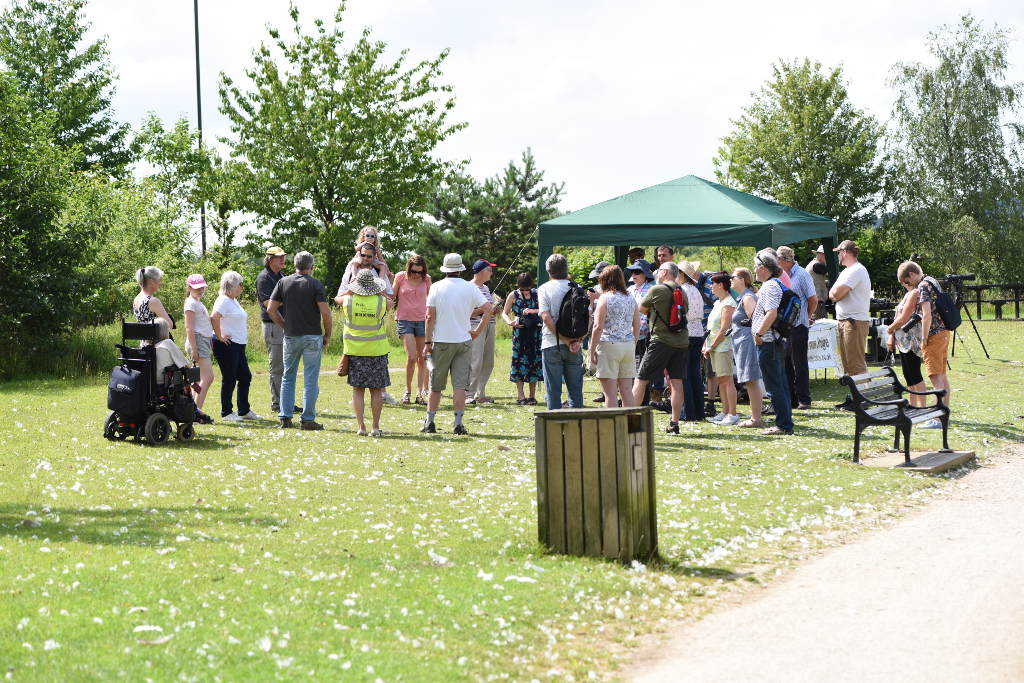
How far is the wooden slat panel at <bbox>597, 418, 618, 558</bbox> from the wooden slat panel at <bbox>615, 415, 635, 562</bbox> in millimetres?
23

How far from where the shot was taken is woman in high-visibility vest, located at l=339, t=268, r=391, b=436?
11942mm

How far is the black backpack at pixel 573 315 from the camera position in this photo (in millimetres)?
11234

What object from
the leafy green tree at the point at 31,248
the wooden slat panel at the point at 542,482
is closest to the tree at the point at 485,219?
the leafy green tree at the point at 31,248

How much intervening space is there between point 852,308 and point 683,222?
14.3 feet

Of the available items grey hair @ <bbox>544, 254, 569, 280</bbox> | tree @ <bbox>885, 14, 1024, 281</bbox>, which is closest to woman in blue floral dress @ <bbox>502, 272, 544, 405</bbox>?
grey hair @ <bbox>544, 254, 569, 280</bbox>

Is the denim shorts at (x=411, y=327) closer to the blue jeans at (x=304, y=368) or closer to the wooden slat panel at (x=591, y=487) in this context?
the blue jeans at (x=304, y=368)

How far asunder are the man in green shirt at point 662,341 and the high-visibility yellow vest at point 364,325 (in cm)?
277

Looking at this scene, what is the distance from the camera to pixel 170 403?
11.7m

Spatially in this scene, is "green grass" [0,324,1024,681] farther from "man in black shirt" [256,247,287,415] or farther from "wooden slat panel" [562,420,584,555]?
"man in black shirt" [256,247,287,415]

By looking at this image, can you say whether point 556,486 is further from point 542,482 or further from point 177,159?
point 177,159

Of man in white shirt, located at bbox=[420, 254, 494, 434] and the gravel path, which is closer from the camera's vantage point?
the gravel path

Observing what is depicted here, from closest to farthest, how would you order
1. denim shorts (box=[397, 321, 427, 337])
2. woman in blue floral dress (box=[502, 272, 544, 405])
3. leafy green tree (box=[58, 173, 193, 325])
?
denim shorts (box=[397, 321, 427, 337]) → woman in blue floral dress (box=[502, 272, 544, 405]) → leafy green tree (box=[58, 173, 193, 325])

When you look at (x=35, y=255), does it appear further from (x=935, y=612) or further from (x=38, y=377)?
(x=935, y=612)

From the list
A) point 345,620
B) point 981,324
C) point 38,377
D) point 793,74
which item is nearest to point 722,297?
point 345,620
